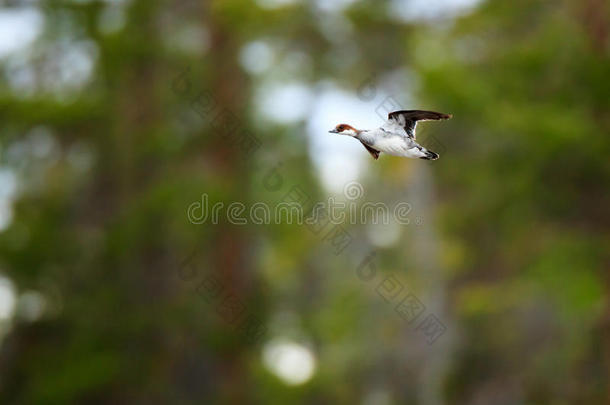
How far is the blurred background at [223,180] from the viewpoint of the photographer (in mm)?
7656

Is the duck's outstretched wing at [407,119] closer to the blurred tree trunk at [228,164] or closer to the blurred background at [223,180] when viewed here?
the blurred background at [223,180]

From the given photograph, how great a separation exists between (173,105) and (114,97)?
1204 mm

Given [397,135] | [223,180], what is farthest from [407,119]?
[223,180]

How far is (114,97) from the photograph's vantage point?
995 cm

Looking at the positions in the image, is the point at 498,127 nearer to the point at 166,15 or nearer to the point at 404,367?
the point at 166,15

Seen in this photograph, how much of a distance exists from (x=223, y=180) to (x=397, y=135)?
880 cm

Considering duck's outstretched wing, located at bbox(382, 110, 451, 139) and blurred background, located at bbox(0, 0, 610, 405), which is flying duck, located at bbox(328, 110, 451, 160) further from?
blurred background, located at bbox(0, 0, 610, 405)

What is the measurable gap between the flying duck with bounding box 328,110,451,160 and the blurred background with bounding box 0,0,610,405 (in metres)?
5.77

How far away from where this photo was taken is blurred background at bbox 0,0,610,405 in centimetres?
766

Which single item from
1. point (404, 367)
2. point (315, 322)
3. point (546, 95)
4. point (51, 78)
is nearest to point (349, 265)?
point (404, 367)

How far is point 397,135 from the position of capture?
1211 millimetres

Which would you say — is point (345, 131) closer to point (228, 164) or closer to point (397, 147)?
point (397, 147)

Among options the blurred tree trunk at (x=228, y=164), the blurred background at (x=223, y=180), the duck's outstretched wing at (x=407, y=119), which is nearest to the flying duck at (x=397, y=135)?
the duck's outstretched wing at (x=407, y=119)

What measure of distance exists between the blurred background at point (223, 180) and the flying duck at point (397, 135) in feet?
18.9
